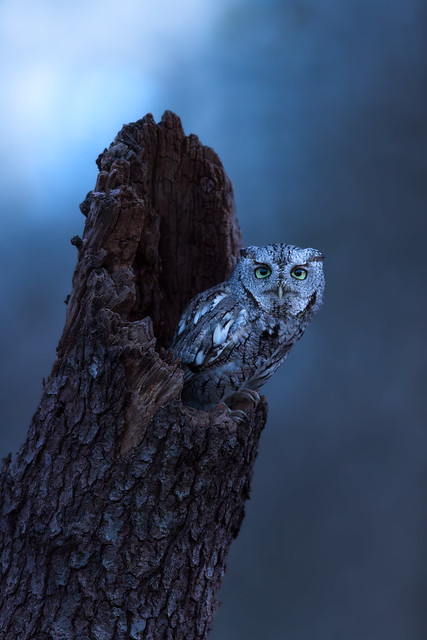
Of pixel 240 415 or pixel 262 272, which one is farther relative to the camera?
pixel 262 272

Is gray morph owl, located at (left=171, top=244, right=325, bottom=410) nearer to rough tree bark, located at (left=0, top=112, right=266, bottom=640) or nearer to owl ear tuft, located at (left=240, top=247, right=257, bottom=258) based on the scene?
owl ear tuft, located at (left=240, top=247, right=257, bottom=258)

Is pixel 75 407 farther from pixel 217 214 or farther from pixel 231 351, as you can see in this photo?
pixel 217 214

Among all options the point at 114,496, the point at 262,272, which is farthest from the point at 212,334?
the point at 114,496

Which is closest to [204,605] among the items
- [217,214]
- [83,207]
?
[83,207]

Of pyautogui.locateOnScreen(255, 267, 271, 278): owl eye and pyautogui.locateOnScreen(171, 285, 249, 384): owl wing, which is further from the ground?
pyautogui.locateOnScreen(255, 267, 271, 278): owl eye

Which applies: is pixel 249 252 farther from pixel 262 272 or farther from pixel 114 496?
pixel 114 496

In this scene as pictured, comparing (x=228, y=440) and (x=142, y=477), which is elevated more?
(x=228, y=440)

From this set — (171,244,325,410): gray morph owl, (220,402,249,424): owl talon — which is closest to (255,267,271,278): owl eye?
(171,244,325,410): gray morph owl
